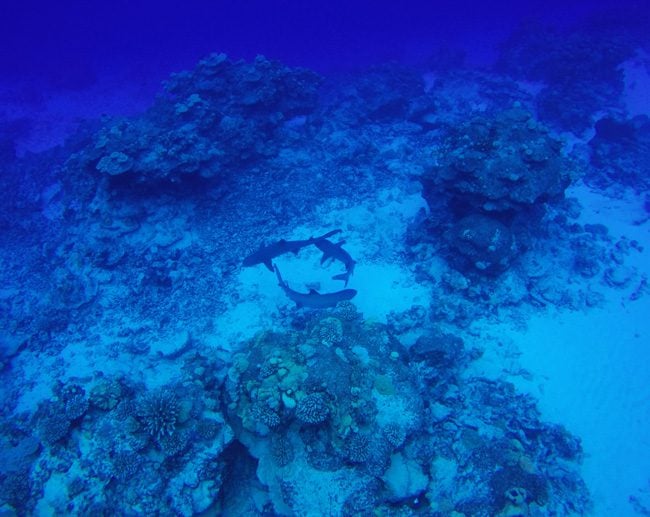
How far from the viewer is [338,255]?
8672 millimetres

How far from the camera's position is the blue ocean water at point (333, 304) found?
532 cm

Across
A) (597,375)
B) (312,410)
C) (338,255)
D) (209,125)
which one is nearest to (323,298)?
(338,255)

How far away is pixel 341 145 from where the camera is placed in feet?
42.2

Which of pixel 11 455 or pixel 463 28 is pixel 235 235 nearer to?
pixel 11 455

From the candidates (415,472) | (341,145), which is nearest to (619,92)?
(341,145)

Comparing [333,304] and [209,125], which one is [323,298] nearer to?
[333,304]

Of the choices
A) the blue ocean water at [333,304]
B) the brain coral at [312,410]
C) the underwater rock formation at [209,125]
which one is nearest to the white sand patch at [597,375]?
the blue ocean water at [333,304]

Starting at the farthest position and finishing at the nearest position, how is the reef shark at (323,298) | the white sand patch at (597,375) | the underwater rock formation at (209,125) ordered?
the underwater rock formation at (209,125)
the reef shark at (323,298)
the white sand patch at (597,375)

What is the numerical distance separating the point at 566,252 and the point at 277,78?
10995mm

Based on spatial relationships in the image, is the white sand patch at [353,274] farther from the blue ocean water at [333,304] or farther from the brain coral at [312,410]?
the brain coral at [312,410]

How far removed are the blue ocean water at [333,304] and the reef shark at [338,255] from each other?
0.19 ft

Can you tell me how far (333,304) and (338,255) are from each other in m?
1.54

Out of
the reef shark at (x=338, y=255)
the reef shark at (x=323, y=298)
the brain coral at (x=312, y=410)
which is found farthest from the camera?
the reef shark at (x=338, y=255)

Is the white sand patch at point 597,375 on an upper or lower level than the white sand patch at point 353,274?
lower
